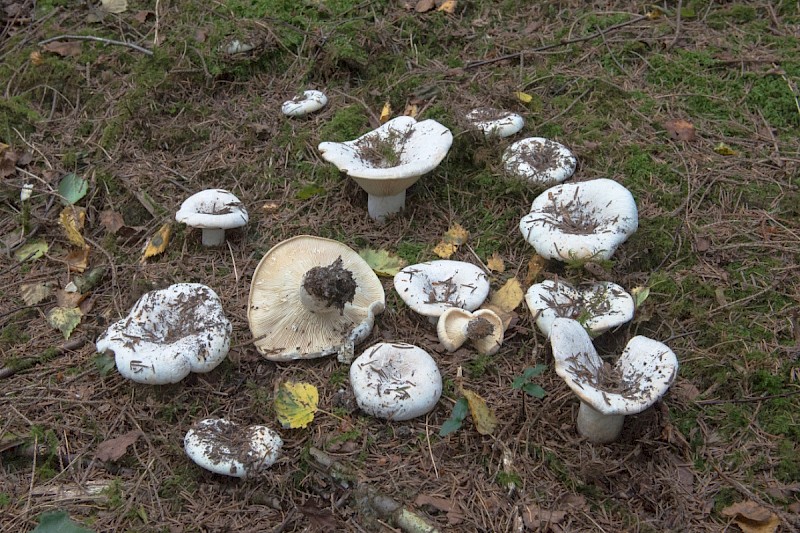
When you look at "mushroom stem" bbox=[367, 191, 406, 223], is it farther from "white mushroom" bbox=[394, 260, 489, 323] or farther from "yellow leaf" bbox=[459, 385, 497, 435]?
"yellow leaf" bbox=[459, 385, 497, 435]

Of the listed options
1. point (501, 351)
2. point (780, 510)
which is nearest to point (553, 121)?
point (501, 351)

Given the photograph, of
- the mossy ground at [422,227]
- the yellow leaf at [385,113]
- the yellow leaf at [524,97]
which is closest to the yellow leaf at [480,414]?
the mossy ground at [422,227]

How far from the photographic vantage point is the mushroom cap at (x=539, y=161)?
4.36 m

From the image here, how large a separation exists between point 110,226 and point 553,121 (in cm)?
324

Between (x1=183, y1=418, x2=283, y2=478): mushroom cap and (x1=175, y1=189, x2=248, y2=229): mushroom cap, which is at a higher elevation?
(x1=175, y1=189, x2=248, y2=229): mushroom cap

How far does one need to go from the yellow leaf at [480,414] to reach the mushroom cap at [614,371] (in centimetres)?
48

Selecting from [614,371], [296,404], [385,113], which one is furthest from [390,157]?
[614,371]

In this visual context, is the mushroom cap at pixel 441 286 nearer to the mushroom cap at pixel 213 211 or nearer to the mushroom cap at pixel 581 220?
the mushroom cap at pixel 581 220

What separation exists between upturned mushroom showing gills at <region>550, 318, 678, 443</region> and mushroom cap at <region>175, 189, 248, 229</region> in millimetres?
2106

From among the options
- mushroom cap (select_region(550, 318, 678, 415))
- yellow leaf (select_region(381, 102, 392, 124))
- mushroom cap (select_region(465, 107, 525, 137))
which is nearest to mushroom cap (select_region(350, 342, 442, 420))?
mushroom cap (select_region(550, 318, 678, 415))

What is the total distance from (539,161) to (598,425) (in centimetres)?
197

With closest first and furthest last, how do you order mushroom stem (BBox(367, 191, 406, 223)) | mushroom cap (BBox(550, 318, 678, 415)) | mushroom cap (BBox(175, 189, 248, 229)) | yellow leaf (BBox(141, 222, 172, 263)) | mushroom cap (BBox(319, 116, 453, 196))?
mushroom cap (BBox(550, 318, 678, 415)) < mushroom cap (BBox(319, 116, 453, 196)) < mushroom cap (BBox(175, 189, 248, 229)) < yellow leaf (BBox(141, 222, 172, 263)) < mushroom stem (BBox(367, 191, 406, 223))

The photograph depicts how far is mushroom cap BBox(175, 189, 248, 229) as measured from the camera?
13.2 feet

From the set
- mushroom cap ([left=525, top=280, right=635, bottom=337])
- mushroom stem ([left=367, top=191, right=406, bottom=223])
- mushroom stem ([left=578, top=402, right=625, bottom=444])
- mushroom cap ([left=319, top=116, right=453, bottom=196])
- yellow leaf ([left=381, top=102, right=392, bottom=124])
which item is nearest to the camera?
mushroom stem ([left=578, top=402, right=625, bottom=444])
